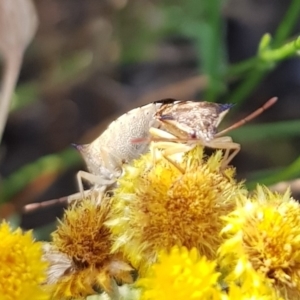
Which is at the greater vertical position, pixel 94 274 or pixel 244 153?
pixel 94 274

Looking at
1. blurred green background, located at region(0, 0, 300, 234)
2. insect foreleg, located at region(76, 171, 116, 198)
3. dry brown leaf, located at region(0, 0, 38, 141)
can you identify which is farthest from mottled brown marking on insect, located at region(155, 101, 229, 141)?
blurred green background, located at region(0, 0, 300, 234)

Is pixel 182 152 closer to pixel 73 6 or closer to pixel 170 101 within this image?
pixel 170 101

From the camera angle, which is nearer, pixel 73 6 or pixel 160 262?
pixel 160 262

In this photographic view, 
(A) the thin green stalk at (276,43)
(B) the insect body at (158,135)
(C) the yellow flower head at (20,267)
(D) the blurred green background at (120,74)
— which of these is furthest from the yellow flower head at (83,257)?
(D) the blurred green background at (120,74)

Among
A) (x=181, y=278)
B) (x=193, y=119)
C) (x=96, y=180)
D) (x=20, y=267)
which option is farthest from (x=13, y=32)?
(x=181, y=278)

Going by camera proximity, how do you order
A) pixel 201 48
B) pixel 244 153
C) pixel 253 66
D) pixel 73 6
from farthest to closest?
pixel 73 6 → pixel 244 153 → pixel 201 48 → pixel 253 66

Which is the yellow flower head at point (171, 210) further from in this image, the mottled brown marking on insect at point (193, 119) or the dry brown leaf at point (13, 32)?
the dry brown leaf at point (13, 32)

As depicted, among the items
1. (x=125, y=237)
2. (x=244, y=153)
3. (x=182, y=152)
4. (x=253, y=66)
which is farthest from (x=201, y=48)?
(x=125, y=237)

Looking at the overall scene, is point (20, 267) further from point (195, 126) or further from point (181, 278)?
point (195, 126)
